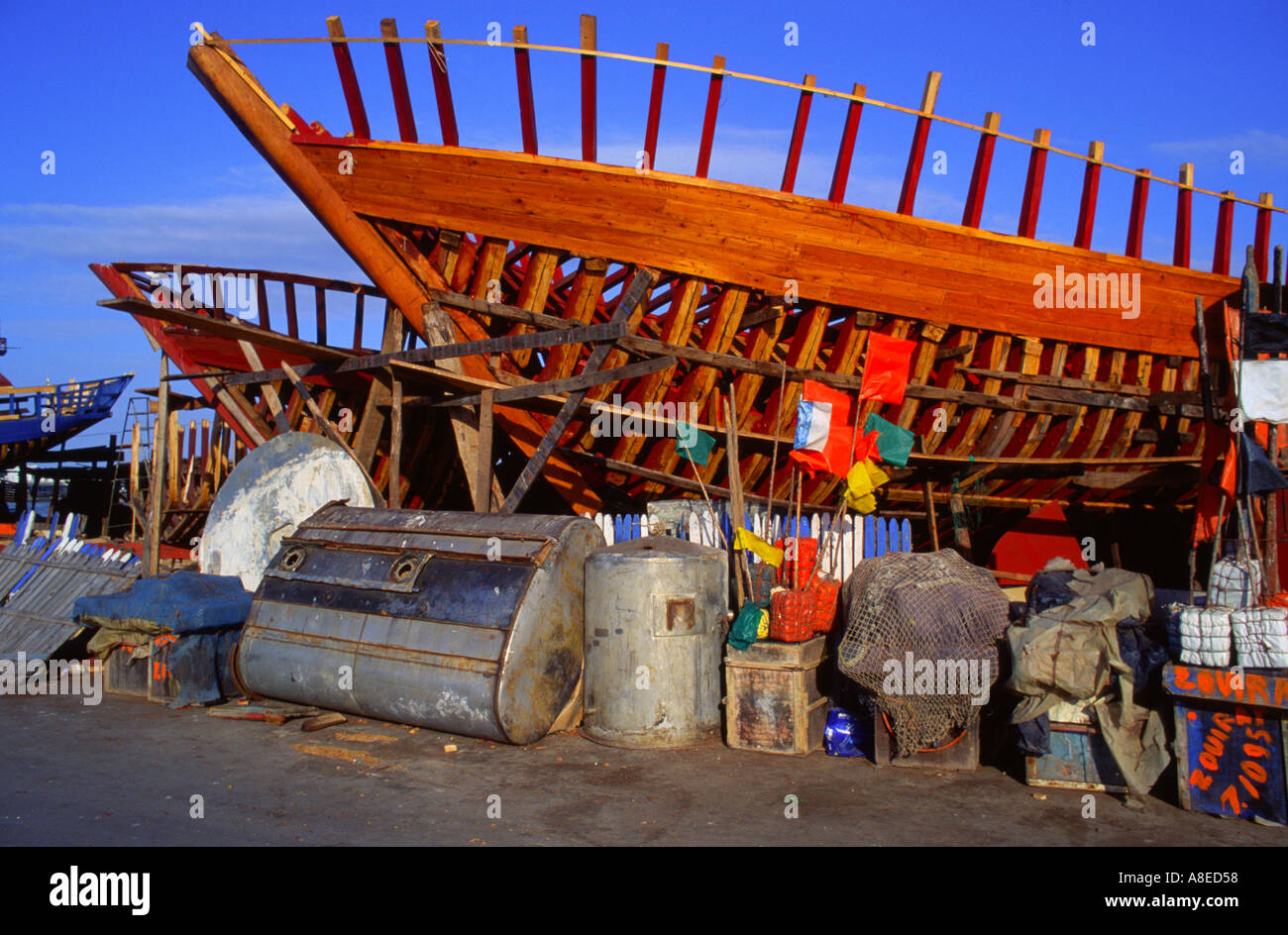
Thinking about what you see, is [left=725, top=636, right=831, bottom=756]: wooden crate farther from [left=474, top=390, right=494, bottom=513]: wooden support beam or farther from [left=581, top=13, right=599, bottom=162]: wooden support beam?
[left=581, top=13, right=599, bottom=162]: wooden support beam

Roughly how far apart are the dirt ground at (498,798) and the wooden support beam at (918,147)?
6262mm

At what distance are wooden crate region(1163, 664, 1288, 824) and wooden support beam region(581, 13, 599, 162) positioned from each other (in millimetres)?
6911

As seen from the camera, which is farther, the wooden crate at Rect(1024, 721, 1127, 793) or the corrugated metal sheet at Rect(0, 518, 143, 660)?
the corrugated metal sheet at Rect(0, 518, 143, 660)

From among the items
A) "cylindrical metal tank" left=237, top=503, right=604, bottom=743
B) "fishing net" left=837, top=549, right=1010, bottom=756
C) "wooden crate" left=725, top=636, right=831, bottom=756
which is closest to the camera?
"fishing net" left=837, top=549, right=1010, bottom=756

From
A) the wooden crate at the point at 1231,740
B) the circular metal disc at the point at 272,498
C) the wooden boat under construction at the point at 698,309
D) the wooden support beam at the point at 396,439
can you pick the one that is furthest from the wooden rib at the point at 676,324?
the wooden crate at the point at 1231,740

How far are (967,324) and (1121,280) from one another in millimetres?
2090

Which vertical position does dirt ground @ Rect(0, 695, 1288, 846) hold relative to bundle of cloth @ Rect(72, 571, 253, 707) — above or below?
below

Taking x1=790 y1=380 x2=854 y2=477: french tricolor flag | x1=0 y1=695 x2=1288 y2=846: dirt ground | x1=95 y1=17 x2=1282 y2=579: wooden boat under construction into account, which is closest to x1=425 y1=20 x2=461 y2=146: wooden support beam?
x1=95 y1=17 x2=1282 y2=579: wooden boat under construction

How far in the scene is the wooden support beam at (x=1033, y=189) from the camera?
1036 cm

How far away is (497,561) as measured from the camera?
679 centimetres

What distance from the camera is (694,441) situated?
9375 millimetres

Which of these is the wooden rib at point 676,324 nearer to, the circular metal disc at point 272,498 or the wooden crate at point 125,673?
the circular metal disc at point 272,498

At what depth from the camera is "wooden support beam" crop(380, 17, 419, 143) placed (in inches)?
349
